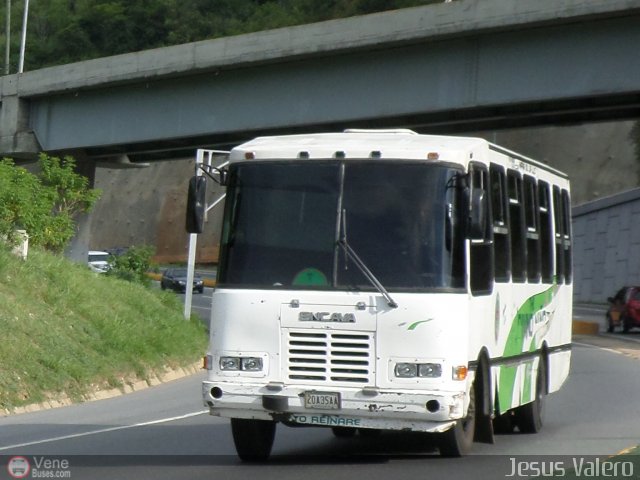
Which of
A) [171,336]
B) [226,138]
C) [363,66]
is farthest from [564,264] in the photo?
[226,138]

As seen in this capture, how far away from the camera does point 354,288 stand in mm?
11641

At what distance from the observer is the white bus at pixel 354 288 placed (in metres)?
11.4

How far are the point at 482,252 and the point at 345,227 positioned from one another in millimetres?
1421

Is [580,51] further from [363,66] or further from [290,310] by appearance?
[290,310]

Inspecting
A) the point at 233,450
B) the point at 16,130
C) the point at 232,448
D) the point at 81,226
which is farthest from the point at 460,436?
the point at 81,226

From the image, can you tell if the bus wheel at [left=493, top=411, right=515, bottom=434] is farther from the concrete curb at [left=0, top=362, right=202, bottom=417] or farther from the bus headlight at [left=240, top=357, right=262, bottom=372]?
the concrete curb at [left=0, top=362, right=202, bottom=417]

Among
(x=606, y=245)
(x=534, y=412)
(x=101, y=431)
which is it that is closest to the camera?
(x=534, y=412)

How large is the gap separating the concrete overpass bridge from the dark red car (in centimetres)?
955

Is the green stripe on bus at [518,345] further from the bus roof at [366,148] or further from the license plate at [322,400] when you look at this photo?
the license plate at [322,400]

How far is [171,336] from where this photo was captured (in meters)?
26.6

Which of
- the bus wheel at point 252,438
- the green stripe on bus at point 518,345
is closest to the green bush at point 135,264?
the green stripe on bus at point 518,345

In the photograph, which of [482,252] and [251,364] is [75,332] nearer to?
[251,364]

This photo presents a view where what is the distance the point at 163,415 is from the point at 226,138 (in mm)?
21701

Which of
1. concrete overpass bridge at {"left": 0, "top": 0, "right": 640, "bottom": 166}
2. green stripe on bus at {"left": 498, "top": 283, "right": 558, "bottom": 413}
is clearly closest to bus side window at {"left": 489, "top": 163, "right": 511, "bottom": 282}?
green stripe on bus at {"left": 498, "top": 283, "right": 558, "bottom": 413}
